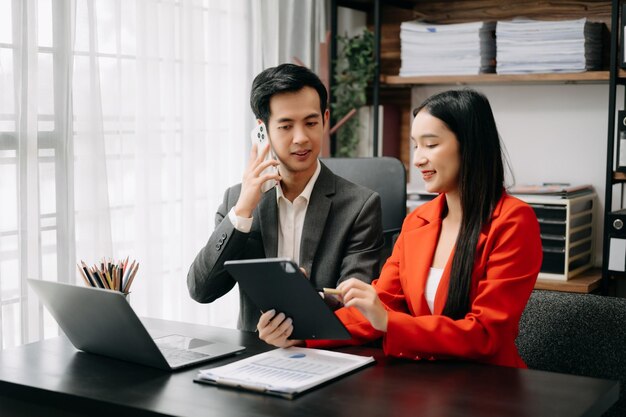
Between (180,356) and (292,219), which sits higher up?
(292,219)

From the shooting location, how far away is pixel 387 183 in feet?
7.92

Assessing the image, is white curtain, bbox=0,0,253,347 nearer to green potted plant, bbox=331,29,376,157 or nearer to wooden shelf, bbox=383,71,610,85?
green potted plant, bbox=331,29,376,157

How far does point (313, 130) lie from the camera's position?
1.97 meters

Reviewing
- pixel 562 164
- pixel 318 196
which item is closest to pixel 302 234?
pixel 318 196

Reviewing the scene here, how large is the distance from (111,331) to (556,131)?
7.74ft

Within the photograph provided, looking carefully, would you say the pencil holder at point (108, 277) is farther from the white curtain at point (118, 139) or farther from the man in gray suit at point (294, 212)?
the white curtain at point (118, 139)

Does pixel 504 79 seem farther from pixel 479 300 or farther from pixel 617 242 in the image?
pixel 479 300

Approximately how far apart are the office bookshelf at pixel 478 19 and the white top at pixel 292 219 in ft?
4.30

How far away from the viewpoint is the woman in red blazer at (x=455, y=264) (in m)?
1.48

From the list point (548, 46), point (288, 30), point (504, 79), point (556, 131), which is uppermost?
point (288, 30)

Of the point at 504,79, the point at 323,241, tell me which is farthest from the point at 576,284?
the point at 323,241

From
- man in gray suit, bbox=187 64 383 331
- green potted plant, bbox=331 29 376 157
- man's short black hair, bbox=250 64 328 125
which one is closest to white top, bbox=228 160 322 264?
man in gray suit, bbox=187 64 383 331

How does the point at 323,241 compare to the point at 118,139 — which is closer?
the point at 323,241

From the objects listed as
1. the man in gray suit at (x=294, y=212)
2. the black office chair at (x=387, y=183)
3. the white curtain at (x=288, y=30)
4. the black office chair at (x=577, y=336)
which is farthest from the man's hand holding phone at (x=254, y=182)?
the white curtain at (x=288, y=30)
